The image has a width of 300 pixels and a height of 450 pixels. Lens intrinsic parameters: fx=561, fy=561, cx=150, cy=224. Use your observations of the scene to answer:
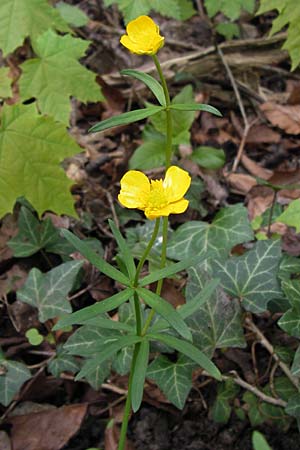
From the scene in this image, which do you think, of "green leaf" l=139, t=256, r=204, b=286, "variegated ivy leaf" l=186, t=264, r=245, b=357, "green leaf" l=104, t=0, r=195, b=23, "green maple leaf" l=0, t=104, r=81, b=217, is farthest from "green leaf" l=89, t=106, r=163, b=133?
"green leaf" l=104, t=0, r=195, b=23

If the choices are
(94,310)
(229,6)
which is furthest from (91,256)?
(229,6)

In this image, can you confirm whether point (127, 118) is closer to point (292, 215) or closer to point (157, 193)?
point (157, 193)

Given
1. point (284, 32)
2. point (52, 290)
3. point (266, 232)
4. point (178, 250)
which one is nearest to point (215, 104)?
point (284, 32)

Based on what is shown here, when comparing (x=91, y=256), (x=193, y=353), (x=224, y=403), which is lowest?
(x=224, y=403)

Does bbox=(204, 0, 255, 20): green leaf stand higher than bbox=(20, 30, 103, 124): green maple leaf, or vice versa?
bbox=(20, 30, 103, 124): green maple leaf

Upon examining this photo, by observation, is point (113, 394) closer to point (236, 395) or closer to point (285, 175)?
point (236, 395)

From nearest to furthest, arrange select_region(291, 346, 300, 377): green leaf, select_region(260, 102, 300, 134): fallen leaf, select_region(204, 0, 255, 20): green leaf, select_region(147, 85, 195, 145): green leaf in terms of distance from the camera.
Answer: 1. select_region(291, 346, 300, 377): green leaf
2. select_region(147, 85, 195, 145): green leaf
3. select_region(204, 0, 255, 20): green leaf
4. select_region(260, 102, 300, 134): fallen leaf

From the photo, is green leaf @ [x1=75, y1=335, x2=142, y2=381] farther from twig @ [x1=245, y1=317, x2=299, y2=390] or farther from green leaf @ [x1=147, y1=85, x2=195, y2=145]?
green leaf @ [x1=147, y1=85, x2=195, y2=145]
